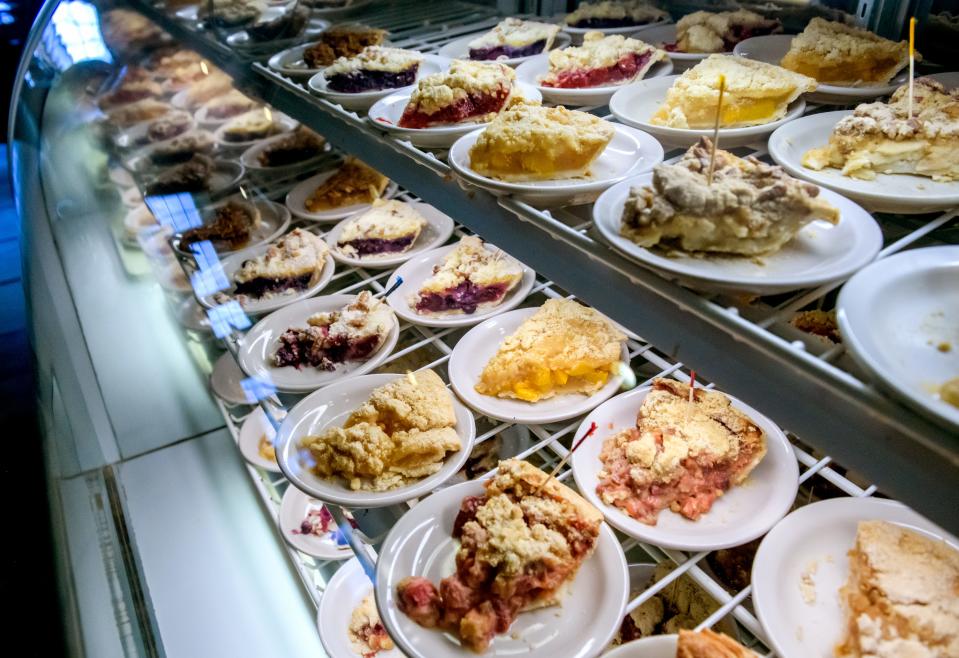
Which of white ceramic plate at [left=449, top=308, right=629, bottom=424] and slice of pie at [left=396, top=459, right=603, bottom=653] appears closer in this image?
slice of pie at [left=396, top=459, right=603, bottom=653]

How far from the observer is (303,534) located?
2.28 m

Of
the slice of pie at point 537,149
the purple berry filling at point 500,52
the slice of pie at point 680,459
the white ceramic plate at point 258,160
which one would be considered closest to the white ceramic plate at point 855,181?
the slice of pie at point 537,149

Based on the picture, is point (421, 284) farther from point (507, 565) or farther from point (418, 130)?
point (507, 565)

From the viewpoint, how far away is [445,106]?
167cm

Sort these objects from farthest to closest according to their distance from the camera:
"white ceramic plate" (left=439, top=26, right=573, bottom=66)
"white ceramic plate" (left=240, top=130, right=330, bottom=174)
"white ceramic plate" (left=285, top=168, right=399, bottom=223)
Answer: "white ceramic plate" (left=240, top=130, right=330, bottom=174) → "white ceramic plate" (left=285, top=168, right=399, bottom=223) → "white ceramic plate" (left=439, top=26, right=573, bottom=66)

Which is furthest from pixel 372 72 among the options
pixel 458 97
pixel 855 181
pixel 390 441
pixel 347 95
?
pixel 855 181

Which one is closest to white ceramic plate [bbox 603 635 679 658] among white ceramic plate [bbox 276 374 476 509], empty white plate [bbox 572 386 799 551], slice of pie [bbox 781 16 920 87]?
empty white plate [bbox 572 386 799 551]

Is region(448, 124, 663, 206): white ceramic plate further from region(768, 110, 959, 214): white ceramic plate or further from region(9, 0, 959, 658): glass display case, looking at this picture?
Answer: region(768, 110, 959, 214): white ceramic plate

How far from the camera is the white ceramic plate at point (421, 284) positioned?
1973 mm

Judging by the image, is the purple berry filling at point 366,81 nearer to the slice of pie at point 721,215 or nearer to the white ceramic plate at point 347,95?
the white ceramic plate at point 347,95

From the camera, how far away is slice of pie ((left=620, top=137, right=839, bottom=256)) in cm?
103

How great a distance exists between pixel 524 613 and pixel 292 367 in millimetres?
1037

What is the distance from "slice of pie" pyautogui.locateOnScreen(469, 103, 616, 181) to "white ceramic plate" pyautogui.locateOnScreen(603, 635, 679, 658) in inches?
34.7

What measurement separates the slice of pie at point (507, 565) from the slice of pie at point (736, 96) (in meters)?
0.89
